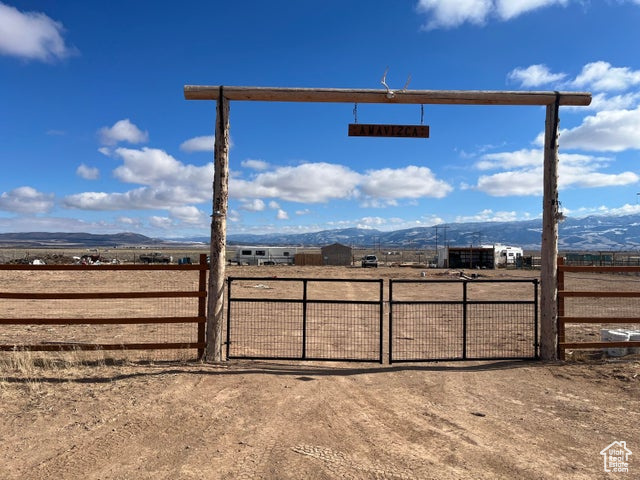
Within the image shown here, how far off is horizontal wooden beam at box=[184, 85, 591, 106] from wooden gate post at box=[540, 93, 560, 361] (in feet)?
1.12

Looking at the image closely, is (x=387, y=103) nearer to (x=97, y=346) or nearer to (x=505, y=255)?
(x=97, y=346)

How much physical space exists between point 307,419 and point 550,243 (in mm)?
5702

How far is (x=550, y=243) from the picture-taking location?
8.28m

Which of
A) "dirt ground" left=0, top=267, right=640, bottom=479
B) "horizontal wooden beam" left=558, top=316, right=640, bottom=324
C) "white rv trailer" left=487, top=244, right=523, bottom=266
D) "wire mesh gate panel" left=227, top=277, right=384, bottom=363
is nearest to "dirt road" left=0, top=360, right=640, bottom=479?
"dirt ground" left=0, top=267, right=640, bottom=479

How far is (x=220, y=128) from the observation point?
7.99m

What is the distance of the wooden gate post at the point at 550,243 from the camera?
8172 millimetres

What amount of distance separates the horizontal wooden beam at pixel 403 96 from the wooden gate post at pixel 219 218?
0.45m

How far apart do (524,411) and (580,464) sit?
1427mm

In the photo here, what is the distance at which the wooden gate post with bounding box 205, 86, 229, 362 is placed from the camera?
7.88 m

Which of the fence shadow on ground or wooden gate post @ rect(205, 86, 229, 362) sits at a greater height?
wooden gate post @ rect(205, 86, 229, 362)

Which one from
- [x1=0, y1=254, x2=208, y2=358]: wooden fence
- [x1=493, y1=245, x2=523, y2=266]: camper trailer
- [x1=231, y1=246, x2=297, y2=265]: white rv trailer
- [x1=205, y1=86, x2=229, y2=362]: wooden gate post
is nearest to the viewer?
[x1=0, y1=254, x2=208, y2=358]: wooden fence

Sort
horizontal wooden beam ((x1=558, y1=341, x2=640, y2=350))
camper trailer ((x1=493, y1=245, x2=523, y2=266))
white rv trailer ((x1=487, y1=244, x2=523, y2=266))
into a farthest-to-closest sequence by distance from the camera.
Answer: white rv trailer ((x1=487, y1=244, x2=523, y2=266)) < camper trailer ((x1=493, y1=245, x2=523, y2=266)) < horizontal wooden beam ((x1=558, y1=341, x2=640, y2=350))

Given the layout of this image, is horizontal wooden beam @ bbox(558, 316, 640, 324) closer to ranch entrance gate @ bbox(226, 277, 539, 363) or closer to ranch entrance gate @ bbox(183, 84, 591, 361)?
ranch entrance gate @ bbox(183, 84, 591, 361)

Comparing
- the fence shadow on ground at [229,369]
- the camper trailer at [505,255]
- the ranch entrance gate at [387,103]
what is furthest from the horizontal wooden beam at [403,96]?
the camper trailer at [505,255]
